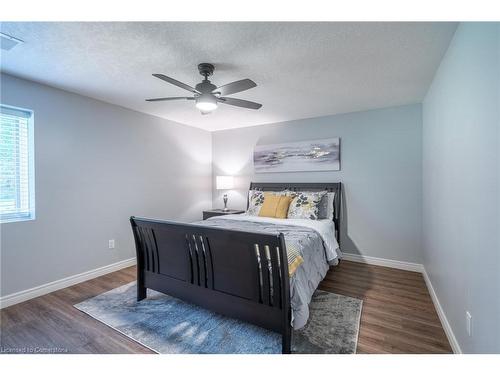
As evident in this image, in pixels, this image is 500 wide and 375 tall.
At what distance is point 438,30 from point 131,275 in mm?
3983

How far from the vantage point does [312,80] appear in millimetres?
2451

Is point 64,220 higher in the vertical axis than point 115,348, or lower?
higher

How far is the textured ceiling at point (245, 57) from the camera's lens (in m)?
1.64

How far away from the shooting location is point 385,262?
3.38 metres

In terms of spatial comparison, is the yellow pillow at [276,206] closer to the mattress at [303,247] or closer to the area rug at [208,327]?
the mattress at [303,247]

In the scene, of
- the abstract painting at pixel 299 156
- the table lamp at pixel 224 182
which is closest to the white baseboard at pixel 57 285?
the table lamp at pixel 224 182

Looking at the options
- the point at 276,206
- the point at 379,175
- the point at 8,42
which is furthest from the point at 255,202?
the point at 8,42

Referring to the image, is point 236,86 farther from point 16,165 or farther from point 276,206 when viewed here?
point 16,165

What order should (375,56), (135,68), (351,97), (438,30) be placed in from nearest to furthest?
1. (438,30)
2. (375,56)
3. (135,68)
4. (351,97)

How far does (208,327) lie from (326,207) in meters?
2.31

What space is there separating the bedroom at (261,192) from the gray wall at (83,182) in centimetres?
2

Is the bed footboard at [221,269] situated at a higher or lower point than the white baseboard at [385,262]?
higher
